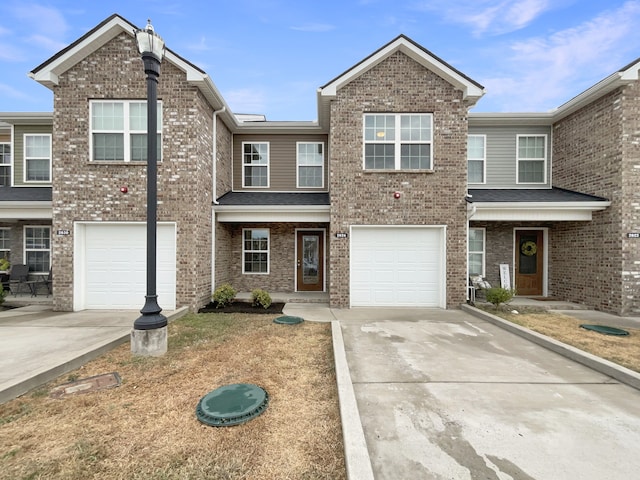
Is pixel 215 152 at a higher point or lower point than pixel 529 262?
higher

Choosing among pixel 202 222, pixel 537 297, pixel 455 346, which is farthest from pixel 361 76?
pixel 537 297

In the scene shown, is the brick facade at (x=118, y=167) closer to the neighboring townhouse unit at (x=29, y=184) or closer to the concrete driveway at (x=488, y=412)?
the neighboring townhouse unit at (x=29, y=184)

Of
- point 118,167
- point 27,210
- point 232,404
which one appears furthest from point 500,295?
point 27,210

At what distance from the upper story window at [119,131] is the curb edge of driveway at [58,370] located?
5.00 meters

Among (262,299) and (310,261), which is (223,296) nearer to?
(262,299)

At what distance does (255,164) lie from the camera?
1095 cm

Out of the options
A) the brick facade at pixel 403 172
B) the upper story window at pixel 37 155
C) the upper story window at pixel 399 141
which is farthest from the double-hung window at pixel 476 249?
the upper story window at pixel 37 155

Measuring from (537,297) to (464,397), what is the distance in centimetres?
864

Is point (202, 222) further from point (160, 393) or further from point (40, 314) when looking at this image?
point (160, 393)

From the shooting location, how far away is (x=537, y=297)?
32.8ft

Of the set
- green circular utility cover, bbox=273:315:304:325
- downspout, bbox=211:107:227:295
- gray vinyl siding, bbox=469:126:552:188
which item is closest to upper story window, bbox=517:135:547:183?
gray vinyl siding, bbox=469:126:552:188

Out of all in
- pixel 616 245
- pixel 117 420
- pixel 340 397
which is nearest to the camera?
pixel 117 420

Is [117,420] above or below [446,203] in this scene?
below

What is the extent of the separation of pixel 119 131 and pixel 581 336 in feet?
39.8
